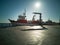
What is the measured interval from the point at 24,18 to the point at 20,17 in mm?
6397

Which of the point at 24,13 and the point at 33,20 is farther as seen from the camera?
the point at 33,20

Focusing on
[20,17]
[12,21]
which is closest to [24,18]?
[20,17]

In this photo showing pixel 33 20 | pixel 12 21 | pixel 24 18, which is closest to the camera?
pixel 12 21

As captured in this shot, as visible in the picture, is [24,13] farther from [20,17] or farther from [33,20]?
[33,20]

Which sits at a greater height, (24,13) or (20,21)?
(24,13)

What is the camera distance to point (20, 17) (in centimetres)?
13375

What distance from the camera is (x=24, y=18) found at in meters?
138

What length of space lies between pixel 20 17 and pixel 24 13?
759cm

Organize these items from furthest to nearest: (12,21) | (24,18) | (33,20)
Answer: (33,20), (24,18), (12,21)

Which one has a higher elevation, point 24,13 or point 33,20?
point 24,13

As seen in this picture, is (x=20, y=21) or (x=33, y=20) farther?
(x=33, y=20)

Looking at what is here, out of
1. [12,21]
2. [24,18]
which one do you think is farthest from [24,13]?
[12,21]

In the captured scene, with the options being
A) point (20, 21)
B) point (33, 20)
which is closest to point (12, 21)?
point (20, 21)

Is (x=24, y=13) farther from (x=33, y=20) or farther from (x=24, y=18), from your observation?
(x=33, y=20)
